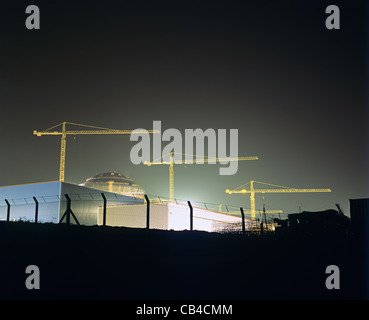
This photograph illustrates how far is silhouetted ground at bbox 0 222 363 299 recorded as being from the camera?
11.4 meters

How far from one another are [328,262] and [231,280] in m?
3.79

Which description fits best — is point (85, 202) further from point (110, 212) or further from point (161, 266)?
point (161, 266)

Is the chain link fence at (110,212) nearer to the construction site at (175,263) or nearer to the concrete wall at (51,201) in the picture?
the concrete wall at (51,201)

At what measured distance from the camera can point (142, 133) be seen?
404 ft

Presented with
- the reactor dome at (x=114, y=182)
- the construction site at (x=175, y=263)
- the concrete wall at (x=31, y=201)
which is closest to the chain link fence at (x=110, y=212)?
the concrete wall at (x=31, y=201)

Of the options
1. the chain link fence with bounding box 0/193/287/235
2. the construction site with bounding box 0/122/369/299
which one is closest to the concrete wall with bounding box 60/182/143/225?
the chain link fence with bounding box 0/193/287/235

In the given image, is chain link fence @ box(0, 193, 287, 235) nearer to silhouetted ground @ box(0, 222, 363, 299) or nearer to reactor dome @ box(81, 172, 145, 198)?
silhouetted ground @ box(0, 222, 363, 299)

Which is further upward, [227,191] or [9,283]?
[227,191]

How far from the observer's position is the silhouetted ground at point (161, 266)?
37.5ft

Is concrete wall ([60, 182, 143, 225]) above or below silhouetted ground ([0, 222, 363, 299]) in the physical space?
above

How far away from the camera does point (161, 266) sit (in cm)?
1277

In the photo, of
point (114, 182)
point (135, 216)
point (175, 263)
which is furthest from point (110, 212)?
point (114, 182)
